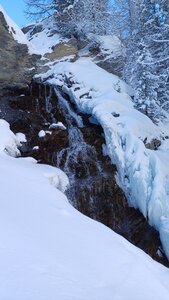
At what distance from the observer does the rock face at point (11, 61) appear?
44.0 ft

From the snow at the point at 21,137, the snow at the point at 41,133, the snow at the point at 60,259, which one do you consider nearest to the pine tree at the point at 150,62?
the snow at the point at 41,133

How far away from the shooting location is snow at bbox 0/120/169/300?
103 inches

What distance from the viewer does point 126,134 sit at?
10125 mm

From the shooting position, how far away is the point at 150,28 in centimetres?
1457

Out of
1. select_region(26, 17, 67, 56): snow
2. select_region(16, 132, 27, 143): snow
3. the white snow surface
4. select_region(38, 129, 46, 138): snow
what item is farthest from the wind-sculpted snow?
select_region(16, 132, 27, 143): snow

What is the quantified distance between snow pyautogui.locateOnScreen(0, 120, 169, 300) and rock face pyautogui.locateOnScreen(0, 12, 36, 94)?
9.28 m

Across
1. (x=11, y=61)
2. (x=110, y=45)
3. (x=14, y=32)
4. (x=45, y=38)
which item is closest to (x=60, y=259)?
(x=11, y=61)

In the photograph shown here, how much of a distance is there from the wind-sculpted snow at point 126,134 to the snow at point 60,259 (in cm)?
363

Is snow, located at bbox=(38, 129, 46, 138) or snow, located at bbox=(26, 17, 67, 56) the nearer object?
snow, located at bbox=(38, 129, 46, 138)

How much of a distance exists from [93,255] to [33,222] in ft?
2.56

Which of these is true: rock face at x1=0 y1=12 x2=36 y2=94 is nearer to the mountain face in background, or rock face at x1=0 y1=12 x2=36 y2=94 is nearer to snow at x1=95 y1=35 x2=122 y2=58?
the mountain face in background

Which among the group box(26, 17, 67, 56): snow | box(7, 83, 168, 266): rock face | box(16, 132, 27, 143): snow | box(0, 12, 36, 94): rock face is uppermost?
box(0, 12, 36, 94): rock face

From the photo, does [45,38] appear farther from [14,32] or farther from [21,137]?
[21,137]

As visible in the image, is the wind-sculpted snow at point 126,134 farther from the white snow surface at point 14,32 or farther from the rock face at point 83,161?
the white snow surface at point 14,32
